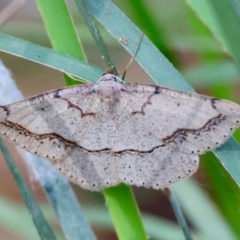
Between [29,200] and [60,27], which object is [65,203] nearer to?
[29,200]

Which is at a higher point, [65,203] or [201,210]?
[65,203]

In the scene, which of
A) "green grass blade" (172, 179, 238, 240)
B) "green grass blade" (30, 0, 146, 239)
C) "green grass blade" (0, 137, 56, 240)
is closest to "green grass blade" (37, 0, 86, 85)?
"green grass blade" (30, 0, 146, 239)

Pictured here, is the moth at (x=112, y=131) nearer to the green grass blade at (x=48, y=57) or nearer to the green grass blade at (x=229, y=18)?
the green grass blade at (x=48, y=57)

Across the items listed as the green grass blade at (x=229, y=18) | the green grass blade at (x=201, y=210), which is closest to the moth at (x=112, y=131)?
the green grass blade at (x=229, y=18)

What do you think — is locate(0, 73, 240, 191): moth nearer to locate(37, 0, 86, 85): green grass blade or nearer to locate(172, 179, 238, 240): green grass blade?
locate(37, 0, 86, 85): green grass blade

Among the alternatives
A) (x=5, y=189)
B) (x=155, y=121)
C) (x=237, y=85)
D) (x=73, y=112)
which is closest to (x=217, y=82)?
(x=237, y=85)

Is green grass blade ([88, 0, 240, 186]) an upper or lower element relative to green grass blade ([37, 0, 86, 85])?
lower

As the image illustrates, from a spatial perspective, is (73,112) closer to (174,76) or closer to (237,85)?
(174,76)

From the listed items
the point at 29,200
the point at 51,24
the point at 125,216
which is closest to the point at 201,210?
the point at 125,216

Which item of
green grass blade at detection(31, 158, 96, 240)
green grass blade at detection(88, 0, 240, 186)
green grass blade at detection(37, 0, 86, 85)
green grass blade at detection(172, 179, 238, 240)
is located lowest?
green grass blade at detection(172, 179, 238, 240)
